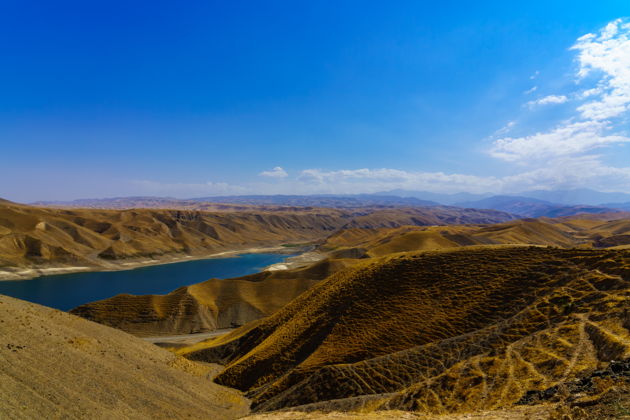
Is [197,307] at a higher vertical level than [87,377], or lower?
lower

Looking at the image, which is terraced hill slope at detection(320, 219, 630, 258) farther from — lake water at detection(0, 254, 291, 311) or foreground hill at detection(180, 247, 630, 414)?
foreground hill at detection(180, 247, 630, 414)

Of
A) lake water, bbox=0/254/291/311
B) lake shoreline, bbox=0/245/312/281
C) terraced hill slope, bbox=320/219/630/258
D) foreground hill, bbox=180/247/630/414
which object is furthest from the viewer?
terraced hill slope, bbox=320/219/630/258

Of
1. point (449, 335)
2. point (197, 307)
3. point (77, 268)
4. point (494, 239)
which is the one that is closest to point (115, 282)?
point (77, 268)

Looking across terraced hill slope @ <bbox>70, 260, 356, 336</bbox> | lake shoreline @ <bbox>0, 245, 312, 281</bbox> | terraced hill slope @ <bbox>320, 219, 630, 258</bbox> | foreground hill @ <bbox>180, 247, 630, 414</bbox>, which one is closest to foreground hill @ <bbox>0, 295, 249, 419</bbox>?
foreground hill @ <bbox>180, 247, 630, 414</bbox>

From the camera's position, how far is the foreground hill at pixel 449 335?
64.1 feet

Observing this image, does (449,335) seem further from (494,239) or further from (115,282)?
(115,282)

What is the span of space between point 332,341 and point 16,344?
26.9m

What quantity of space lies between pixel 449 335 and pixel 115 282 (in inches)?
5472

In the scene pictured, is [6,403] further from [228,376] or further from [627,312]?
[627,312]

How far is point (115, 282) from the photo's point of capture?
127375 mm

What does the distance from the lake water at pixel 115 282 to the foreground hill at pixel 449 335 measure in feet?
275

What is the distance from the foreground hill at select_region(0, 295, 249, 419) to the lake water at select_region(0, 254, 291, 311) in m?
78.6

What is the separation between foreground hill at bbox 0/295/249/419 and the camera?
18.0 meters

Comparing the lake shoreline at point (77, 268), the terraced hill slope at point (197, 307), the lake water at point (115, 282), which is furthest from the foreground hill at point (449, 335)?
the lake shoreline at point (77, 268)
